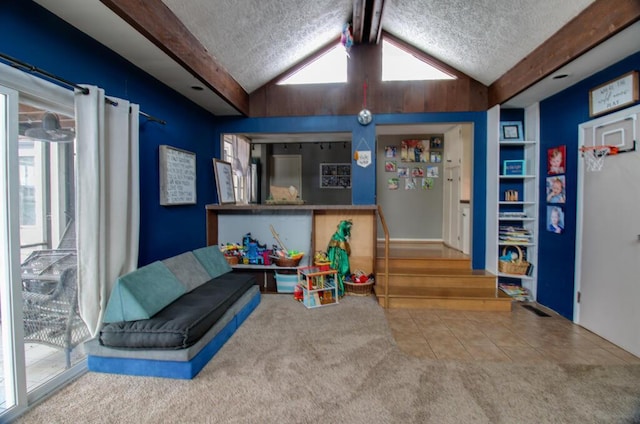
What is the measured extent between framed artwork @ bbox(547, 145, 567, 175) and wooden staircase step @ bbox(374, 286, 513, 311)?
1.48 meters

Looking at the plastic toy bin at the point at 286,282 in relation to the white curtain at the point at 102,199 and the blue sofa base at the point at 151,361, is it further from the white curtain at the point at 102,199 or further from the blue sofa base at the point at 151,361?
the white curtain at the point at 102,199

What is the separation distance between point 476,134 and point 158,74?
3.74 metres

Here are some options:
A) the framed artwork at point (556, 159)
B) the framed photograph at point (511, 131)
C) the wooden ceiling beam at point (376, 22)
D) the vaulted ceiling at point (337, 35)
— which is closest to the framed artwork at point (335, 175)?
the vaulted ceiling at point (337, 35)

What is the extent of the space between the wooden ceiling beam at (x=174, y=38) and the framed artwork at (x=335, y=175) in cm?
345

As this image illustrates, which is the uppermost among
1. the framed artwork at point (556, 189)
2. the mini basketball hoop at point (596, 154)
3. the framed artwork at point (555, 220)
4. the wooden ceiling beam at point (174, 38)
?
the wooden ceiling beam at point (174, 38)

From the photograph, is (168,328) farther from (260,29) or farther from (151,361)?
(260,29)

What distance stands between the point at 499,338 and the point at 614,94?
2.33 m

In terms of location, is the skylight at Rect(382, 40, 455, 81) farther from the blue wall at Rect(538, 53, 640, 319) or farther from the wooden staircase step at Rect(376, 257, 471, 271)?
the wooden staircase step at Rect(376, 257, 471, 271)

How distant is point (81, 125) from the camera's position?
205 centimetres

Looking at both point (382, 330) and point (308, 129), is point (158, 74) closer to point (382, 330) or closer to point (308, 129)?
point (308, 129)

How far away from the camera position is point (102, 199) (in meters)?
2.15

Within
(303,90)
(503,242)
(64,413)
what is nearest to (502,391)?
(503,242)

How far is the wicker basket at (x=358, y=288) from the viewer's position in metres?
3.86

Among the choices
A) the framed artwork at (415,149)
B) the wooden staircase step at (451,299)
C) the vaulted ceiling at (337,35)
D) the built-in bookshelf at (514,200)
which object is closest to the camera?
the vaulted ceiling at (337,35)
